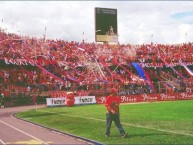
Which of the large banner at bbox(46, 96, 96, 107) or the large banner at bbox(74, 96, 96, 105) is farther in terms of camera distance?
the large banner at bbox(74, 96, 96, 105)

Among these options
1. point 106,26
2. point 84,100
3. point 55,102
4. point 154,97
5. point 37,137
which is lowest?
point 37,137

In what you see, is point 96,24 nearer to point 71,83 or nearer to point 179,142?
point 71,83

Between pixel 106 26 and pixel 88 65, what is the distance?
8.12 metres

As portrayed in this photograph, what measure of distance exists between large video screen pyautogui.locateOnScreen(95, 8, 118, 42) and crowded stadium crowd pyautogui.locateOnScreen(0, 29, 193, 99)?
157 centimetres

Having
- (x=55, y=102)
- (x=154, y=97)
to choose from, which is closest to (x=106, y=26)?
(x=154, y=97)

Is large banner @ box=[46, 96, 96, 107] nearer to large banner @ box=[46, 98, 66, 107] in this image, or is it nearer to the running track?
large banner @ box=[46, 98, 66, 107]

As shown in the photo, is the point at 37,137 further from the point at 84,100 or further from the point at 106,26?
the point at 106,26

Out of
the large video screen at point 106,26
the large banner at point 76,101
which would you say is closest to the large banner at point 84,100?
the large banner at point 76,101

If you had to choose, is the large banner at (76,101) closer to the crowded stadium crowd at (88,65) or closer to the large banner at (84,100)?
the large banner at (84,100)

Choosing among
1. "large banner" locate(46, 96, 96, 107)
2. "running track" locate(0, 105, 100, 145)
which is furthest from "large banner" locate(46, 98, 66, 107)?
"running track" locate(0, 105, 100, 145)

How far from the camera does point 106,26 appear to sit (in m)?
58.0

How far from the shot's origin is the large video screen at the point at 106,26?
5728cm

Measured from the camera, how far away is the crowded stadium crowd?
153 ft

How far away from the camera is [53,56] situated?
167 feet
